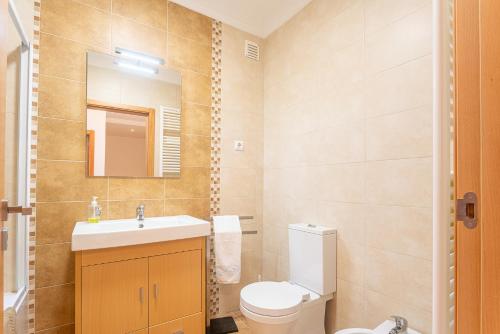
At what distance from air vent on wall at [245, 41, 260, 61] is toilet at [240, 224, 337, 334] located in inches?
65.7

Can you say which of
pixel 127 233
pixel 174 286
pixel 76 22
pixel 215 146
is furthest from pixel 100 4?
pixel 174 286

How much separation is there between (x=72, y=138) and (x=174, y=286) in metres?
1.20

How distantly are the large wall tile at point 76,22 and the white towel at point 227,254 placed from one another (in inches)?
64.8

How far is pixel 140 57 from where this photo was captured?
205 cm

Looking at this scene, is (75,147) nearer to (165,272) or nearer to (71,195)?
(71,195)

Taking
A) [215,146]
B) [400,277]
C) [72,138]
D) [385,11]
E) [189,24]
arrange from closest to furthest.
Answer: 1. [400,277]
2. [385,11]
3. [72,138]
4. [189,24]
5. [215,146]

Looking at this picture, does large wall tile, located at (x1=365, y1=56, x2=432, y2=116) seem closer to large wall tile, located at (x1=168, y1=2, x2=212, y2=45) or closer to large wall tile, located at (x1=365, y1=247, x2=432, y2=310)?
large wall tile, located at (x1=365, y1=247, x2=432, y2=310)

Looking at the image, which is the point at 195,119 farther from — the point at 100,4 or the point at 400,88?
the point at 400,88

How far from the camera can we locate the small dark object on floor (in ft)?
6.82

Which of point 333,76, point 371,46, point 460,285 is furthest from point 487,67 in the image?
point 333,76

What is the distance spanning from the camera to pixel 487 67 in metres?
0.51

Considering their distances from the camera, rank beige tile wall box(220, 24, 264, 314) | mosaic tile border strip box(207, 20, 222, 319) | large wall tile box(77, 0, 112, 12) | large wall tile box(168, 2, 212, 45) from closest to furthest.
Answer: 1. large wall tile box(77, 0, 112, 12)
2. large wall tile box(168, 2, 212, 45)
3. mosaic tile border strip box(207, 20, 222, 319)
4. beige tile wall box(220, 24, 264, 314)

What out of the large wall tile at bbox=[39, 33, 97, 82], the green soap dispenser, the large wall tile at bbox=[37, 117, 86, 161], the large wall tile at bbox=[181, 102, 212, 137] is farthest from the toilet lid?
the large wall tile at bbox=[39, 33, 97, 82]

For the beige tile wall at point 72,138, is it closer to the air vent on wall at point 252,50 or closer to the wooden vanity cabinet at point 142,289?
the wooden vanity cabinet at point 142,289
